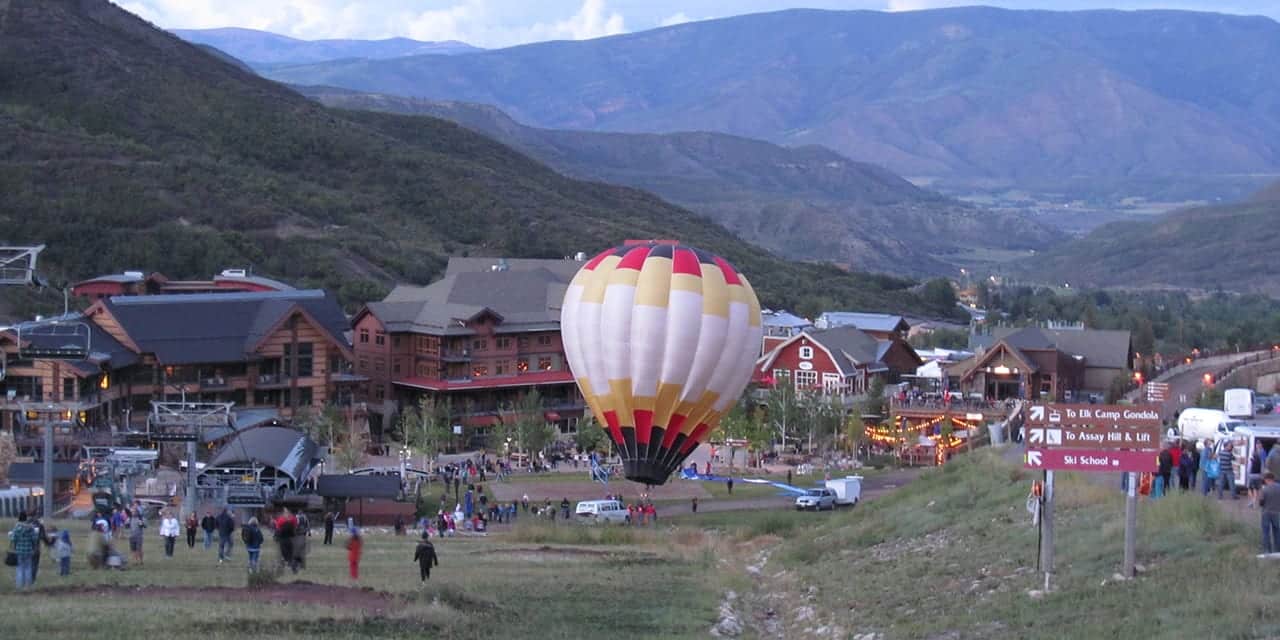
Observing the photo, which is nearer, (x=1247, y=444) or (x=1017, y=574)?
(x=1017, y=574)

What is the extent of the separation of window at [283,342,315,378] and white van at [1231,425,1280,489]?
39.4 m

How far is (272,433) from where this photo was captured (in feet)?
153

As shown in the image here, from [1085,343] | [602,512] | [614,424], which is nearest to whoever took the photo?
[614,424]

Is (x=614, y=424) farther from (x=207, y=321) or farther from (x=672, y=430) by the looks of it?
(x=207, y=321)

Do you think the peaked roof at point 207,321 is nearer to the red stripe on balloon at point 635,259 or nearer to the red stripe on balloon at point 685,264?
the red stripe on balloon at point 635,259

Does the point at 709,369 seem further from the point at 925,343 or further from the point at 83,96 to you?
the point at 83,96

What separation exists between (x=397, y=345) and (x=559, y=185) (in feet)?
370

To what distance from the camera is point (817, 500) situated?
47.4 m

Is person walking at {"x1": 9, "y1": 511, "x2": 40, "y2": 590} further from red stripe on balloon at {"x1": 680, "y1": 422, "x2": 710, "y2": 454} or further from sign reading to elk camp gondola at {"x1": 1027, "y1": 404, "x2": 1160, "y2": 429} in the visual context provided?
red stripe on balloon at {"x1": 680, "y1": 422, "x2": 710, "y2": 454}

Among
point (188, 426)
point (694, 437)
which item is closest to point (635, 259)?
point (694, 437)

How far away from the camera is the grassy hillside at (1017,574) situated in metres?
21.1

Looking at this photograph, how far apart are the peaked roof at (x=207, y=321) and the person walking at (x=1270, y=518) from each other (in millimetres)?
43094

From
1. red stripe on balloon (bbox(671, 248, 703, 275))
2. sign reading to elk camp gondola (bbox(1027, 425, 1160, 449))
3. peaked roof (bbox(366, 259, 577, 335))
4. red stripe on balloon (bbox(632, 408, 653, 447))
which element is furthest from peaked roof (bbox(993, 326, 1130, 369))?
sign reading to elk camp gondola (bbox(1027, 425, 1160, 449))

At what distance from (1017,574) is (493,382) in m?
42.7
